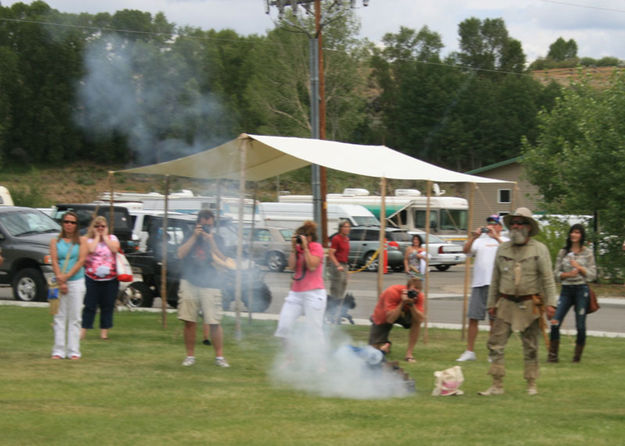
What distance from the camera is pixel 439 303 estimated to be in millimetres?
19828

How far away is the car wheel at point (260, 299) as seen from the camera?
1518 cm

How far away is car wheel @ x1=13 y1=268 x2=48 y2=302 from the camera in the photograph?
1681 centimetres

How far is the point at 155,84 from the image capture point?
19.3 meters

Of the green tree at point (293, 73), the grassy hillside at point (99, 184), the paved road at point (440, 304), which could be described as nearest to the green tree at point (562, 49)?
the grassy hillside at point (99, 184)

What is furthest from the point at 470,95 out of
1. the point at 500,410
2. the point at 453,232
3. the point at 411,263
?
the point at 500,410

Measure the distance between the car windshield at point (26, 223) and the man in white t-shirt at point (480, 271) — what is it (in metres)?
10.3

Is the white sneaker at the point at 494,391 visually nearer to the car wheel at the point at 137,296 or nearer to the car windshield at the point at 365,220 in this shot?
the car wheel at the point at 137,296

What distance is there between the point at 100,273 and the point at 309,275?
365 centimetres

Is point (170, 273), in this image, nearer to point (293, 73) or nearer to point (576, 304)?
point (576, 304)

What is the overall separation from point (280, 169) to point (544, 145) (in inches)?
718

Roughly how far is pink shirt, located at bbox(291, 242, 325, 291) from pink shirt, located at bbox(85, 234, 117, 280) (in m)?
3.43

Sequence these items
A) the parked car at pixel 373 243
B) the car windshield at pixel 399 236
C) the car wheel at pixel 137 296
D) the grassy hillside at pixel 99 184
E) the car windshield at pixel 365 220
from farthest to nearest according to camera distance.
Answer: the car windshield at pixel 365 220 → the car windshield at pixel 399 236 → the parked car at pixel 373 243 → the car wheel at pixel 137 296 → the grassy hillside at pixel 99 184

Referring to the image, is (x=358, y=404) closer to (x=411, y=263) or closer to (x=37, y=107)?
(x=411, y=263)

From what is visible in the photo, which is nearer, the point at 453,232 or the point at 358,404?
the point at 358,404
